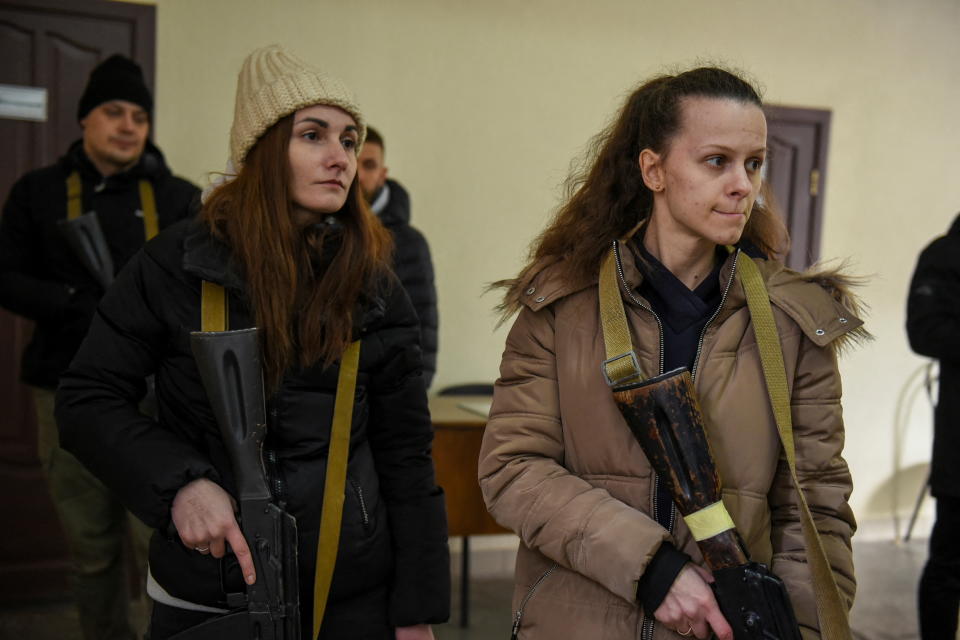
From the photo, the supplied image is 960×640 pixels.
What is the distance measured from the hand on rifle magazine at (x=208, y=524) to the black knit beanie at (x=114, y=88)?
1894mm

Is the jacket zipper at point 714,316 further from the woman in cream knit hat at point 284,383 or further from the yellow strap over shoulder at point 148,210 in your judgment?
the yellow strap over shoulder at point 148,210

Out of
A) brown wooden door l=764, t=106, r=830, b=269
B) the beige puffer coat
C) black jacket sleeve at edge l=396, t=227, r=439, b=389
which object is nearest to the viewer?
the beige puffer coat

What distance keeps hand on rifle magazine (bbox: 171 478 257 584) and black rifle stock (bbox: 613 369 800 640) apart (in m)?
0.61

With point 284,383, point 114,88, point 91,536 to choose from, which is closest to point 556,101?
point 114,88

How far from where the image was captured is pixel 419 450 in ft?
5.53

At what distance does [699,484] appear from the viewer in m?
1.22

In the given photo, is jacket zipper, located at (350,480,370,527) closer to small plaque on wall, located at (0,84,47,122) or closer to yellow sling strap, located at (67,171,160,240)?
yellow sling strap, located at (67,171,160,240)

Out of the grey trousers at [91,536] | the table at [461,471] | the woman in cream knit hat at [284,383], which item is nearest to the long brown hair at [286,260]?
the woman in cream knit hat at [284,383]

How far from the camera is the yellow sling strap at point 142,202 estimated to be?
2.73 meters

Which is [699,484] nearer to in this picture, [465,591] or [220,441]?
[220,441]

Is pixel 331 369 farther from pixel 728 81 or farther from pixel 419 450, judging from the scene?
pixel 728 81

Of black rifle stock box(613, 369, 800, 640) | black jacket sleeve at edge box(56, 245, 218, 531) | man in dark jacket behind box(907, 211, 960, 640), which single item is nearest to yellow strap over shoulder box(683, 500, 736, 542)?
black rifle stock box(613, 369, 800, 640)

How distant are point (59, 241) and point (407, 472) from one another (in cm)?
171

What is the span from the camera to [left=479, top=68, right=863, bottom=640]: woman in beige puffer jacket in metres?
1.28
